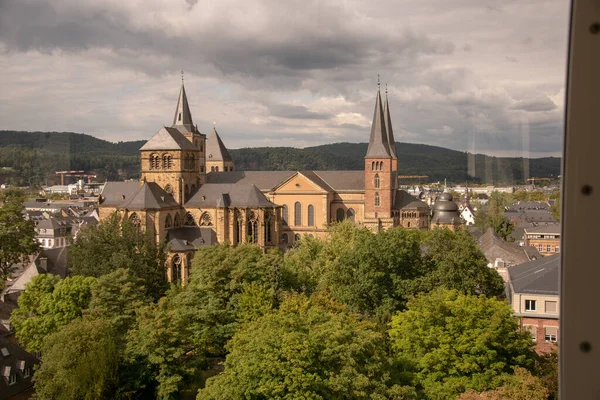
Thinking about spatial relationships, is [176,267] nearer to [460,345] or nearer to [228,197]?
[228,197]

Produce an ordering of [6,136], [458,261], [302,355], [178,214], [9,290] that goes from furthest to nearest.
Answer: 1. [178,214]
2. [6,136]
3. [9,290]
4. [458,261]
5. [302,355]

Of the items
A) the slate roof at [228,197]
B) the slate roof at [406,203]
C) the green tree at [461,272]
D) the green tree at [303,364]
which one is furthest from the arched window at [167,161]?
the green tree at [303,364]

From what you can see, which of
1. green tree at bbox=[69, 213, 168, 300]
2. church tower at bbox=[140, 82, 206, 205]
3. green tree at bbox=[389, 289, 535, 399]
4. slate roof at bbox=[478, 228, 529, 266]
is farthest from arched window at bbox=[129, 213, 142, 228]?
green tree at bbox=[389, 289, 535, 399]

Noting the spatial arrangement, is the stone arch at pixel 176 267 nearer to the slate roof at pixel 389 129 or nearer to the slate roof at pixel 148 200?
the slate roof at pixel 148 200

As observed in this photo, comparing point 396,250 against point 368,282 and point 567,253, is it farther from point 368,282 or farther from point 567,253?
point 567,253

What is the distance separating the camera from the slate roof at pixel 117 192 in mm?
64562

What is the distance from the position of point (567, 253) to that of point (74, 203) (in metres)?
133

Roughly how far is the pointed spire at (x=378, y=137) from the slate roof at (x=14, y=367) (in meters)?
48.3

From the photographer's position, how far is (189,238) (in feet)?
191

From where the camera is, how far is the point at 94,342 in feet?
93.0

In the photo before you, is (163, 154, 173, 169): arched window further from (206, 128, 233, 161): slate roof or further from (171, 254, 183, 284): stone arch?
(206, 128, 233, 161): slate roof

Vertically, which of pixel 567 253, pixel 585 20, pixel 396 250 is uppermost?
pixel 585 20

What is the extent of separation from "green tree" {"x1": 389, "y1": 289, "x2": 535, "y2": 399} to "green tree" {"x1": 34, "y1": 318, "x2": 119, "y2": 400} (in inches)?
522

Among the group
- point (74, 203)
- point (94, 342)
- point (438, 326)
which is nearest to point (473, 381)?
point (438, 326)
